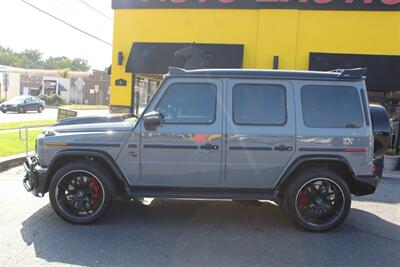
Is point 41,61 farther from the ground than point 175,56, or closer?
farther from the ground

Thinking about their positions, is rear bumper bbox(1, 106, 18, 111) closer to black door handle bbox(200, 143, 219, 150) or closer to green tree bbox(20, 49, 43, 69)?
black door handle bbox(200, 143, 219, 150)

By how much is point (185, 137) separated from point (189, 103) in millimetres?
436

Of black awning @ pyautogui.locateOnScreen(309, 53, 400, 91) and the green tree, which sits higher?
the green tree

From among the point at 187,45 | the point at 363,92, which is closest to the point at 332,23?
the point at 187,45

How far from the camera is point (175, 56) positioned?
37.7ft

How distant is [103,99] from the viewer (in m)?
69.0

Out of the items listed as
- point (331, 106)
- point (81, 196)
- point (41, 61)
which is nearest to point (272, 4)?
point (331, 106)

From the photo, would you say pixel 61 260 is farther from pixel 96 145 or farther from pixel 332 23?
pixel 332 23

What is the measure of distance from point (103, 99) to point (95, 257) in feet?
220

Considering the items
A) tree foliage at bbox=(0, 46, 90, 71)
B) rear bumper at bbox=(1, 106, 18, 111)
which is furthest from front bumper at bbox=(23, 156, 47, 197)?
tree foliage at bbox=(0, 46, 90, 71)

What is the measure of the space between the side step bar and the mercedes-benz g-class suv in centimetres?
1

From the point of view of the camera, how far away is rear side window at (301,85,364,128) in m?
5.06

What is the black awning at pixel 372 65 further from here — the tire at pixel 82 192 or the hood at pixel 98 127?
the tire at pixel 82 192

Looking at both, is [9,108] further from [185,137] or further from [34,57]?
[34,57]
